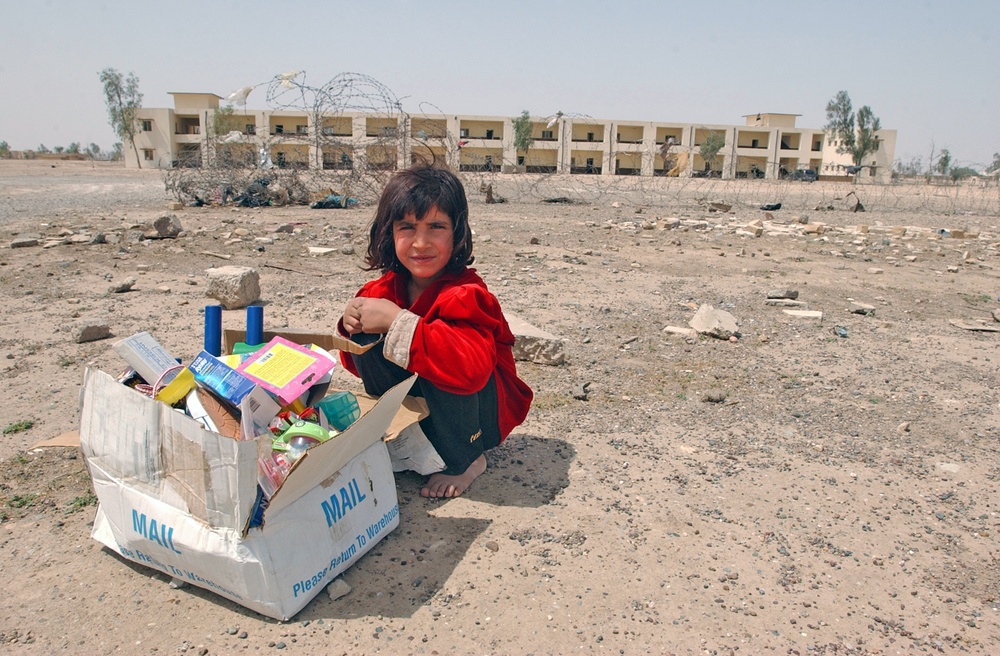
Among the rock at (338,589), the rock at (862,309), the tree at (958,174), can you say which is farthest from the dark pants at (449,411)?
the tree at (958,174)

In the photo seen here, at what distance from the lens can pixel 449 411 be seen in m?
2.20

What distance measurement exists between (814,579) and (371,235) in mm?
1669

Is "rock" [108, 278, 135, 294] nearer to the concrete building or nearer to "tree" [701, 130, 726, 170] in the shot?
the concrete building

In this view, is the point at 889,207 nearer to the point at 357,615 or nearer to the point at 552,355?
the point at 552,355

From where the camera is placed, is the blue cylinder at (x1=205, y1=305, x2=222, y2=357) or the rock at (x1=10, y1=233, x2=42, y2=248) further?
the rock at (x1=10, y1=233, x2=42, y2=248)

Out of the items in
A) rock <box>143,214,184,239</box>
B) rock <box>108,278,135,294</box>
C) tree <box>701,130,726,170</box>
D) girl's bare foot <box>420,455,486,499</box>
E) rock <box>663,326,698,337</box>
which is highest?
tree <box>701,130,726,170</box>

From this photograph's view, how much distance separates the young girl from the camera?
1.94 metres

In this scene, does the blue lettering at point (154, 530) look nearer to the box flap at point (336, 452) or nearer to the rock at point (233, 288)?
the box flap at point (336, 452)

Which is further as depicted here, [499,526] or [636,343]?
[636,343]

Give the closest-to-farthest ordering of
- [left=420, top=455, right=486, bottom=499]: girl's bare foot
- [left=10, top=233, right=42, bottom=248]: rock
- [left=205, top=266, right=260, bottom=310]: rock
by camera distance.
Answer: [left=420, top=455, right=486, bottom=499]: girl's bare foot
[left=205, top=266, right=260, bottom=310]: rock
[left=10, top=233, right=42, bottom=248]: rock

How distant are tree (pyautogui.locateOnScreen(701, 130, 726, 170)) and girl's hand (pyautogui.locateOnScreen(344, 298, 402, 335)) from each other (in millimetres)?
45953

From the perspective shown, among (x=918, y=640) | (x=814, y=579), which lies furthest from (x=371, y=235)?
(x=918, y=640)

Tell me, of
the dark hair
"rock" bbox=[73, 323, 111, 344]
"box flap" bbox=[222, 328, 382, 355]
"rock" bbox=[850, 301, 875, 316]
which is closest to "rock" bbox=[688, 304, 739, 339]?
"rock" bbox=[850, 301, 875, 316]

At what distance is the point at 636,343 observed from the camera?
4.32 meters
